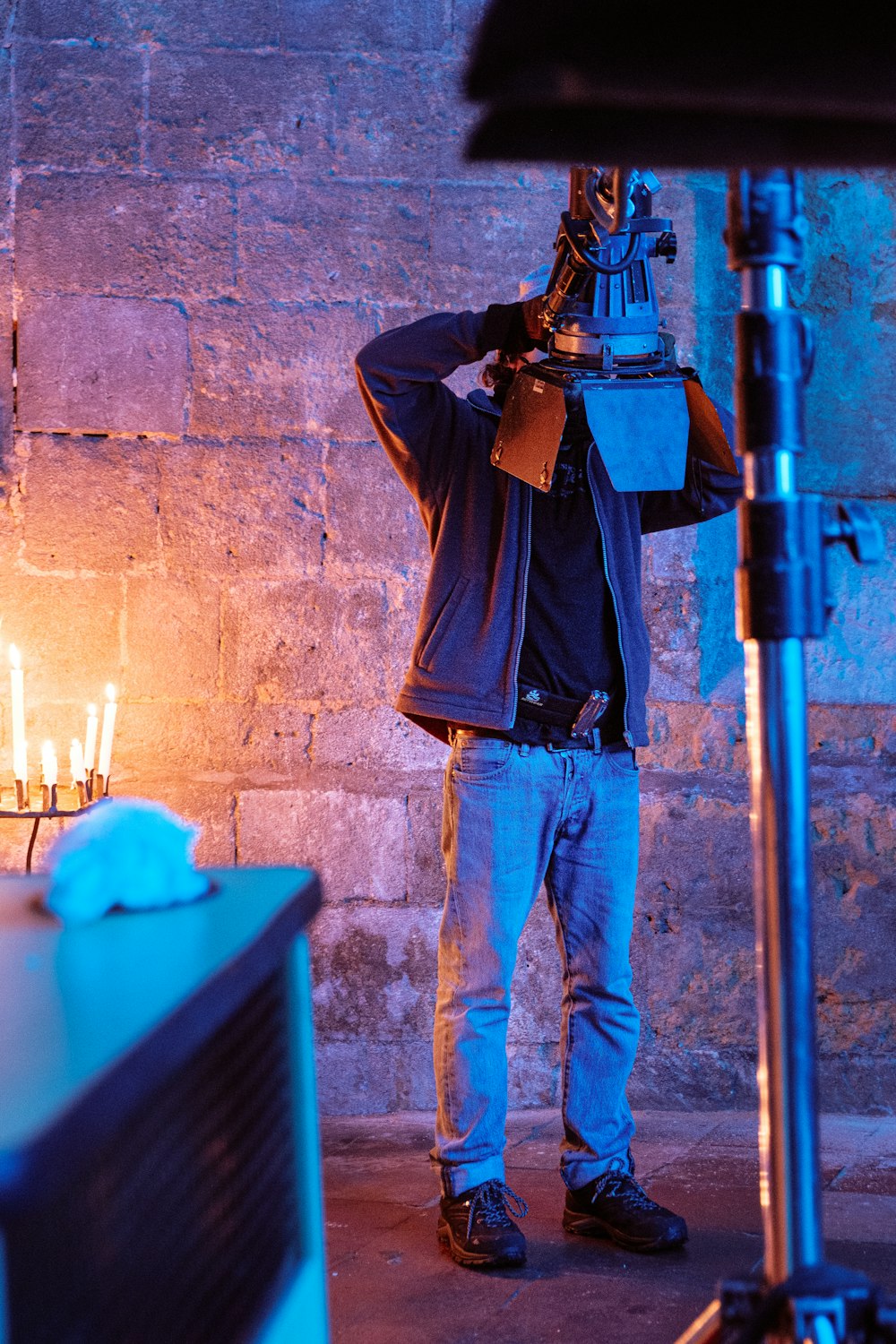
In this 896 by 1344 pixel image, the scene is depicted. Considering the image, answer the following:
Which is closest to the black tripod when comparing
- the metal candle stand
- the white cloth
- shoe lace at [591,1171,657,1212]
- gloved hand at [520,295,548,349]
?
the white cloth

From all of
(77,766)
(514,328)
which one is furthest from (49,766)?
(514,328)

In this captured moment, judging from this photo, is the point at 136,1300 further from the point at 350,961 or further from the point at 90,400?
the point at 90,400

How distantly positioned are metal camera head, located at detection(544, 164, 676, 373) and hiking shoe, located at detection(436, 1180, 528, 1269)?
4.72 feet

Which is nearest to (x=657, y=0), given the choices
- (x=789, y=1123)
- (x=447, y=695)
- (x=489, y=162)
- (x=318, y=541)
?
(x=489, y=162)

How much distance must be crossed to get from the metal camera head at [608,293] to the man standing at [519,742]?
264 millimetres

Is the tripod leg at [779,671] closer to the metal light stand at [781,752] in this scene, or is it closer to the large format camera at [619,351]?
the metal light stand at [781,752]

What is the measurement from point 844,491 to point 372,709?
134 cm

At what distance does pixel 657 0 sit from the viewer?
0.97 meters

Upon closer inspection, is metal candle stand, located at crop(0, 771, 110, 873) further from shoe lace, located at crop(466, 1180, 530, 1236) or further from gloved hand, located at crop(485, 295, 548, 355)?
gloved hand, located at crop(485, 295, 548, 355)

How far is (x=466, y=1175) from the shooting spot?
7.74ft

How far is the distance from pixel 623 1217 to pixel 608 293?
62.4 inches

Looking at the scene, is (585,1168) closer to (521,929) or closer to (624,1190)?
(624,1190)

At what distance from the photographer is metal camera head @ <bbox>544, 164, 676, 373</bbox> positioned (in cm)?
202

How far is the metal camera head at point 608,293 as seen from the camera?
79.4 inches
